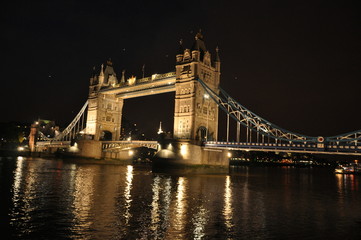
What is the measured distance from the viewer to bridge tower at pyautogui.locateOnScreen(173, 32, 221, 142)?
4360cm

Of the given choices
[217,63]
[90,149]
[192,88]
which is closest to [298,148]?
[192,88]

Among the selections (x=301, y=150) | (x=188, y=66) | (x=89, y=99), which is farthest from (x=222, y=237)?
(x=89, y=99)

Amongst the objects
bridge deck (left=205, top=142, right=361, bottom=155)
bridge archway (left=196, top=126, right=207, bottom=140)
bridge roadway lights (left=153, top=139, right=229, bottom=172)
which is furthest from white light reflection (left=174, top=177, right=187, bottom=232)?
bridge archway (left=196, top=126, right=207, bottom=140)

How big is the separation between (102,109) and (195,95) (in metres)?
27.9

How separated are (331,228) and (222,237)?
5.29 m

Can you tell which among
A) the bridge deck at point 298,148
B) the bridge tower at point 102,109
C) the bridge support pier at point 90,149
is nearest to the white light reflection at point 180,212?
the bridge deck at point 298,148

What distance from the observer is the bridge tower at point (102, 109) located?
6450 centimetres

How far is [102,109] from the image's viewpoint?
213 feet

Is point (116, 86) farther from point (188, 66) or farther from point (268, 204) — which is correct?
point (268, 204)

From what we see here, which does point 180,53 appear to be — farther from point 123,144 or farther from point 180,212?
point 180,212

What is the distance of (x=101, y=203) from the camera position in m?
16.3

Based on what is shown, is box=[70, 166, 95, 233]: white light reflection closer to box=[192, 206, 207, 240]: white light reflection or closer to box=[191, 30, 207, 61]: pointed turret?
box=[192, 206, 207, 240]: white light reflection

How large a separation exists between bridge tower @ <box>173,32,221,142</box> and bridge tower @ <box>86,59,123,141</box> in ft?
74.3

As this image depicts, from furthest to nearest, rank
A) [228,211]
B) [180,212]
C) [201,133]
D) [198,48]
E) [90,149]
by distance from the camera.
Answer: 1. [90,149]
2. [201,133]
3. [198,48]
4. [228,211]
5. [180,212]
